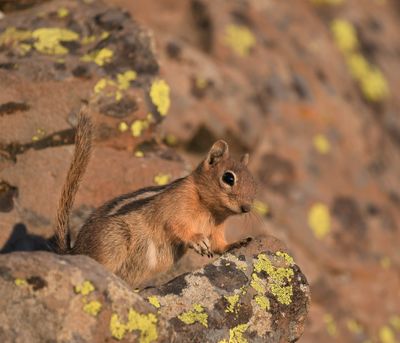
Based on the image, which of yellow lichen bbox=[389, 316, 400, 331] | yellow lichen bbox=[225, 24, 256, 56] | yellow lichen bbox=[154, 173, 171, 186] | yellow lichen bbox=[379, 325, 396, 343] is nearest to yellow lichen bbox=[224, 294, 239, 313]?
yellow lichen bbox=[154, 173, 171, 186]

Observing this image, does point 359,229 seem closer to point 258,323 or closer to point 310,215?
point 310,215

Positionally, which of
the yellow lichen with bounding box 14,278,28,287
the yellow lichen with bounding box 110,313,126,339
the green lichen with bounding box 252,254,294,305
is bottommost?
the green lichen with bounding box 252,254,294,305

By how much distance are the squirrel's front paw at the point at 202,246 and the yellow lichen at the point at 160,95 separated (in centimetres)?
265

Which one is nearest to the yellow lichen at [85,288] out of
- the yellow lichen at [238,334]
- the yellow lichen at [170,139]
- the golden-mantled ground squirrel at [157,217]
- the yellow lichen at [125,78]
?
the yellow lichen at [238,334]

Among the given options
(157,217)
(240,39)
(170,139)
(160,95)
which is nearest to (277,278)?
(157,217)

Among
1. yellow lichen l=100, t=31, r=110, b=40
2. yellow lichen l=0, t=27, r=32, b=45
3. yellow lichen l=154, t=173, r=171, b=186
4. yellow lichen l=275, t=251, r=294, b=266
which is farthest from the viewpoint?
yellow lichen l=100, t=31, r=110, b=40

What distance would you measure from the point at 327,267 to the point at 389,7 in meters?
7.74

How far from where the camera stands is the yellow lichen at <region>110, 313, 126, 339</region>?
535 centimetres

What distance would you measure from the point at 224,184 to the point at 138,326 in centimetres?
307

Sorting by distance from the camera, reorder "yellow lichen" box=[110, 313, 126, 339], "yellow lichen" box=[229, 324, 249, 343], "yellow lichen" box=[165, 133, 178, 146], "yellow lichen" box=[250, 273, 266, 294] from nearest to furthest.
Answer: "yellow lichen" box=[110, 313, 126, 339]
"yellow lichen" box=[229, 324, 249, 343]
"yellow lichen" box=[250, 273, 266, 294]
"yellow lichen" box=[165, 133, 178, 146]

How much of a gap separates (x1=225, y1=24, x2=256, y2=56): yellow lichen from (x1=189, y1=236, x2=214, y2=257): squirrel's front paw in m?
6.37

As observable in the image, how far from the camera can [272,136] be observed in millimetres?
13219

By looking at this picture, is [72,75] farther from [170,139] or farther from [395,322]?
[395,322]

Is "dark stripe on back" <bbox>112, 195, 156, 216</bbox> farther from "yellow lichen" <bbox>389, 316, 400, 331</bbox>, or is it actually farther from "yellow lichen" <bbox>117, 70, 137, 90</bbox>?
"yellow lichen" <bbox>389, 316, 400, 331</bbox>
